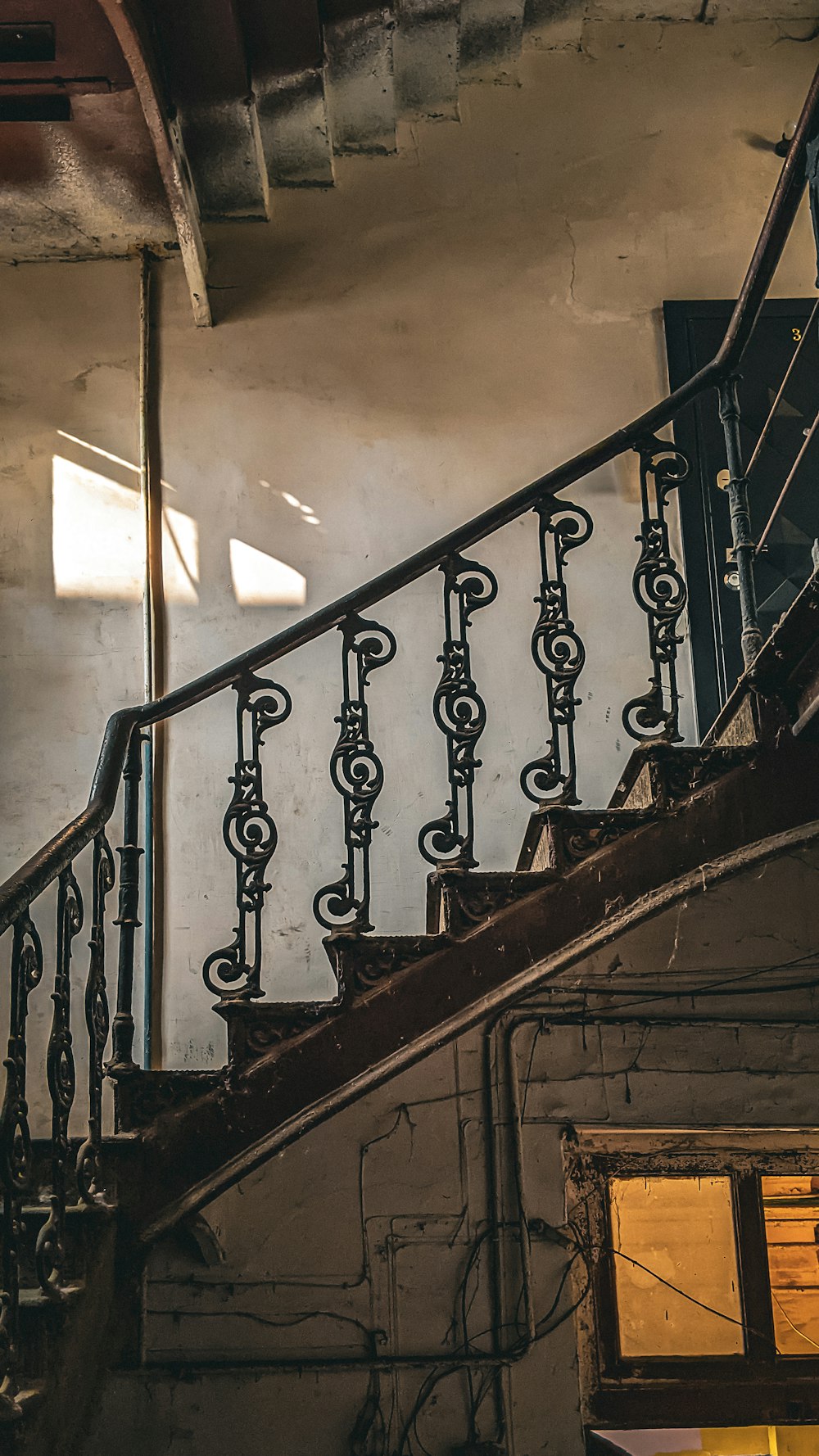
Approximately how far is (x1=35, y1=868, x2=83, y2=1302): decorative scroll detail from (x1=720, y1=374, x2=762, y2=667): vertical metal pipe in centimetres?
205

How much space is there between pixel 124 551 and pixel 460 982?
3.01 meters

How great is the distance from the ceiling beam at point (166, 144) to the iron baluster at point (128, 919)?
2792 millimetres

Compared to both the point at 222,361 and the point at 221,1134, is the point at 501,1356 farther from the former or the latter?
the point at 222,361

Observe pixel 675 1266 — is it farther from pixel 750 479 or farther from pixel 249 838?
pixel 750 479

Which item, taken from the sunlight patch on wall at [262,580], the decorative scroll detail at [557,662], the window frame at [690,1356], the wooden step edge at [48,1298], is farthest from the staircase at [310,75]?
the wooden step edge at [48,1298]

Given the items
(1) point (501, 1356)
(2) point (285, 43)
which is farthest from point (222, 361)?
(1) point (501, 1356)

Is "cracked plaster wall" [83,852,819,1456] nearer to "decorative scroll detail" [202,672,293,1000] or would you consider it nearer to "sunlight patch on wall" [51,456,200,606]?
"decorative scroll detail" [202,672,293,1000]

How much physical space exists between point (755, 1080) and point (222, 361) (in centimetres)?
406

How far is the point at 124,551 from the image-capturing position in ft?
18.9

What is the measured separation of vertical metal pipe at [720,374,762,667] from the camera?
3.75 meters

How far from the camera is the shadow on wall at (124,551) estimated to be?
18.8 feet

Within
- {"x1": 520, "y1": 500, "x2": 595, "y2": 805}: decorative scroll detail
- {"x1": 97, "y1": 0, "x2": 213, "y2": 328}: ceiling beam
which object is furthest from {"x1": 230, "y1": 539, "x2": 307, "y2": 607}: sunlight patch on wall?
{"x1": 520, "y1": 500, "x2": 595, "y2": 805}: decorative scroll detail

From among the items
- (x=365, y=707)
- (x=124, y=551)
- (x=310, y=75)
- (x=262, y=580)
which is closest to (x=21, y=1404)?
(x=365, y=707)

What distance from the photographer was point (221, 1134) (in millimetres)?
3531
